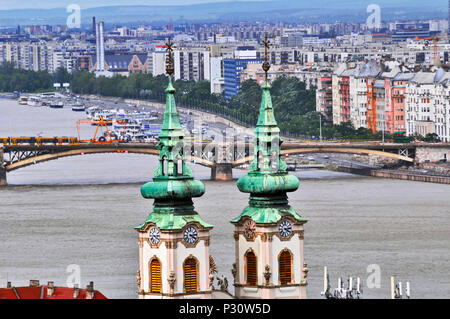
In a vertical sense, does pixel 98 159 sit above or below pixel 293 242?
below

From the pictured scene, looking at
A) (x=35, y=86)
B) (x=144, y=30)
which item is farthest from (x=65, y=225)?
(x=144, y=30)

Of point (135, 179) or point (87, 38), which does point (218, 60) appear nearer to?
point (87, 38)

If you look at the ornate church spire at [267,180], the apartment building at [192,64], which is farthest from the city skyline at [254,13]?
the ornate church spire at [267,180]

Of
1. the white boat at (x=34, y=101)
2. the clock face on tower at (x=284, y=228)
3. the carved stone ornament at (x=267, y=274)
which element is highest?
the clock face on tower at (x=284, y=228)

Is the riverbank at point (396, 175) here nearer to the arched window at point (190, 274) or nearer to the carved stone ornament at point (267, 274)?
the carved stone ornament at point (267, 274)

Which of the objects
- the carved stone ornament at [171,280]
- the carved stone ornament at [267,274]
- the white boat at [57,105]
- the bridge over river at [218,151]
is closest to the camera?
the carved stone ornament at [171,280]
